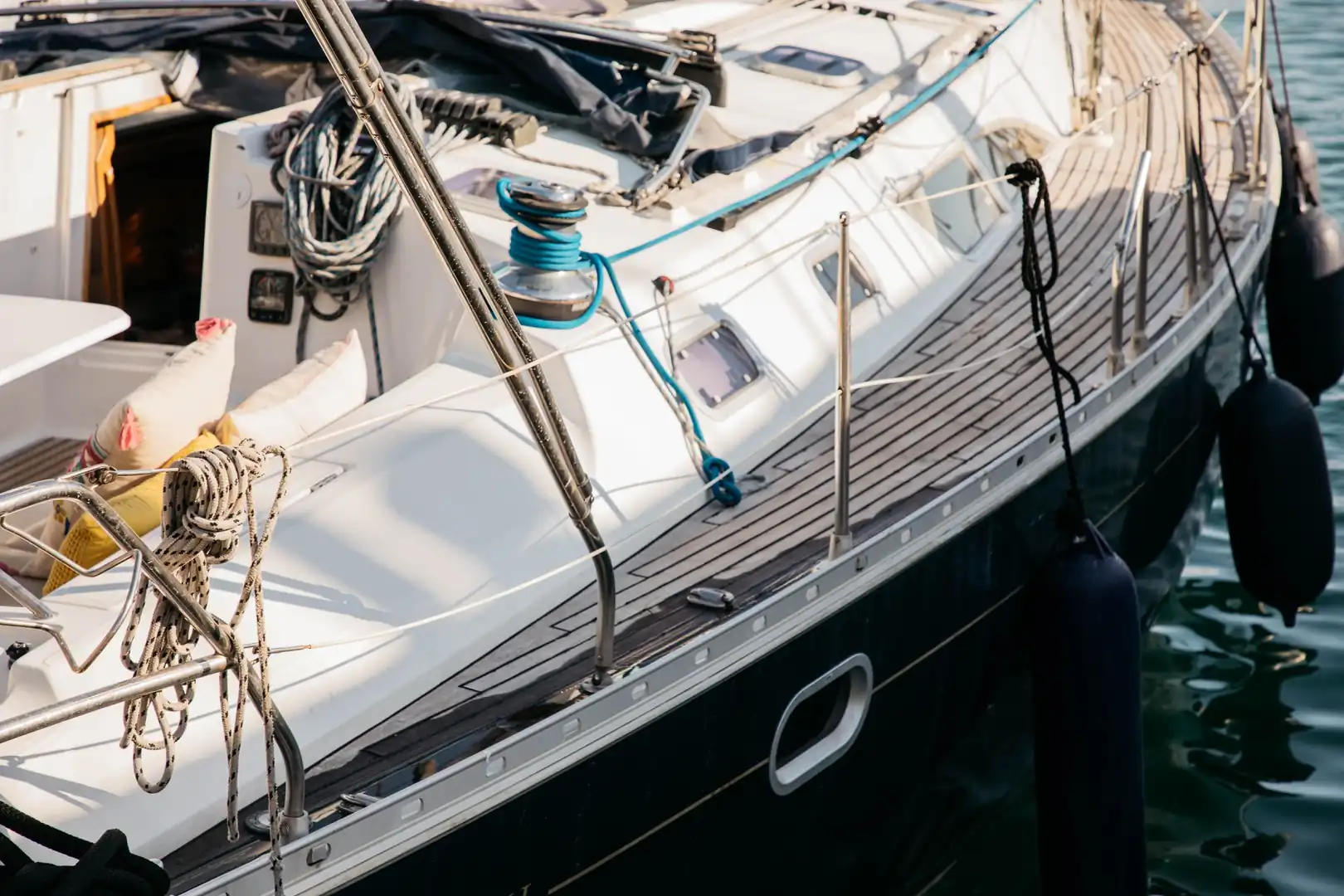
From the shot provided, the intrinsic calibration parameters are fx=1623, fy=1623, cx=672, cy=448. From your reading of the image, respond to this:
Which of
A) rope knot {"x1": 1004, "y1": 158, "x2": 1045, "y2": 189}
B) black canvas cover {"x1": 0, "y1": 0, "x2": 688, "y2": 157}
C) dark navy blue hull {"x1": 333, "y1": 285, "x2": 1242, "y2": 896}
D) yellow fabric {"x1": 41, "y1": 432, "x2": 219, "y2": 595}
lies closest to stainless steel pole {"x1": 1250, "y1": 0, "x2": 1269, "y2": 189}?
dark navy blue hull {"x1": 333, "y1": 285, "x2": 1242, "y2": 896}

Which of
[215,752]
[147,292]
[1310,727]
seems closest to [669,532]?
[215,752]

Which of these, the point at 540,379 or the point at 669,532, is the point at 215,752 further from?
the point at 669,532

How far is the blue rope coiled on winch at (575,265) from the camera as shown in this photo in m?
4.10

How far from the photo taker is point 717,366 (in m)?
4.61

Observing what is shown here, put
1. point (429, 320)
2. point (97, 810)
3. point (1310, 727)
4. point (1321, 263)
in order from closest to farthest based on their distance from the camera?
point (97, 810) < point (429, 320) < point (1310, 727) < point (1321, 263)

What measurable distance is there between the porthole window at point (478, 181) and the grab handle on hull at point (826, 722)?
1.81m

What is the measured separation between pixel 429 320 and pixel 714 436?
87cm

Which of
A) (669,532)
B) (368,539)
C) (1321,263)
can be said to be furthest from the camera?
(1321,263)

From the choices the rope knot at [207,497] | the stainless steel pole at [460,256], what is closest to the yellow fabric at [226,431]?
the stainless steel pole at [460,256]

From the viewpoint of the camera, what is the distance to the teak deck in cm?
355

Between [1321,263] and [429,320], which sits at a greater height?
[429,320]

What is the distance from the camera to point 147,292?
5.75 metres

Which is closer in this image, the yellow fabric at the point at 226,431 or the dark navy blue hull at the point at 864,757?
the dark navy blue hull at the point at 864,757

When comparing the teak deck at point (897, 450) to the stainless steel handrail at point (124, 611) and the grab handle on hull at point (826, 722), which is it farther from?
the stainless steel handrail at point (124, 611)
